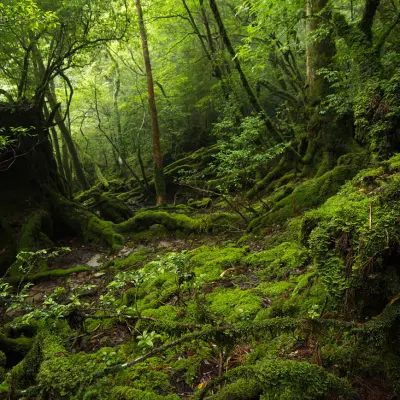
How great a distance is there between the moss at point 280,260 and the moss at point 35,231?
5849 millimetres

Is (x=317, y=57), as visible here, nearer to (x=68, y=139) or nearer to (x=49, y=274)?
(x=49, y=274)

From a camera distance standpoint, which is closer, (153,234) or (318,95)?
(318,95)

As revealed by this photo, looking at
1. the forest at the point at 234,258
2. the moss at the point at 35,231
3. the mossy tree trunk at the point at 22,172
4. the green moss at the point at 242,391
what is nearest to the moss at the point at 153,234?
the forest at the point at 234,258

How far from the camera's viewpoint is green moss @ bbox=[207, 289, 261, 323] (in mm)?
3328

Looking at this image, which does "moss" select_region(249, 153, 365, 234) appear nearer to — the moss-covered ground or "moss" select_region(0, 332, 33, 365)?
the moss-covered ground

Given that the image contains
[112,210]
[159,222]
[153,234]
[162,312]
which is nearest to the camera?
[162,312]

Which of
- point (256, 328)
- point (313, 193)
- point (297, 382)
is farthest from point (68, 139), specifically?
point (297, 382)

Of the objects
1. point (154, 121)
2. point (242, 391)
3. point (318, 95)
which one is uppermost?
point (154, 121)

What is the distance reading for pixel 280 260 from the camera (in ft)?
15.2

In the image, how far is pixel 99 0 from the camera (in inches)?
382

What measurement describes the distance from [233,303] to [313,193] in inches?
153

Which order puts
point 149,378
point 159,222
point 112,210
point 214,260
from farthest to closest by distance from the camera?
1. point 112,210
2. point 159,222
3. point 214,260
4. point 149,378

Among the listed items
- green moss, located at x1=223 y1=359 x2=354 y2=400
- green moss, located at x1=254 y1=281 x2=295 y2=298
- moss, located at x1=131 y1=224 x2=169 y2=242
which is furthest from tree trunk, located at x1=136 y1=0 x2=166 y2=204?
green moss, located at x1=223 y1=359 x2=354 y2=400

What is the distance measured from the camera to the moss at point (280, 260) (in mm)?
4172
